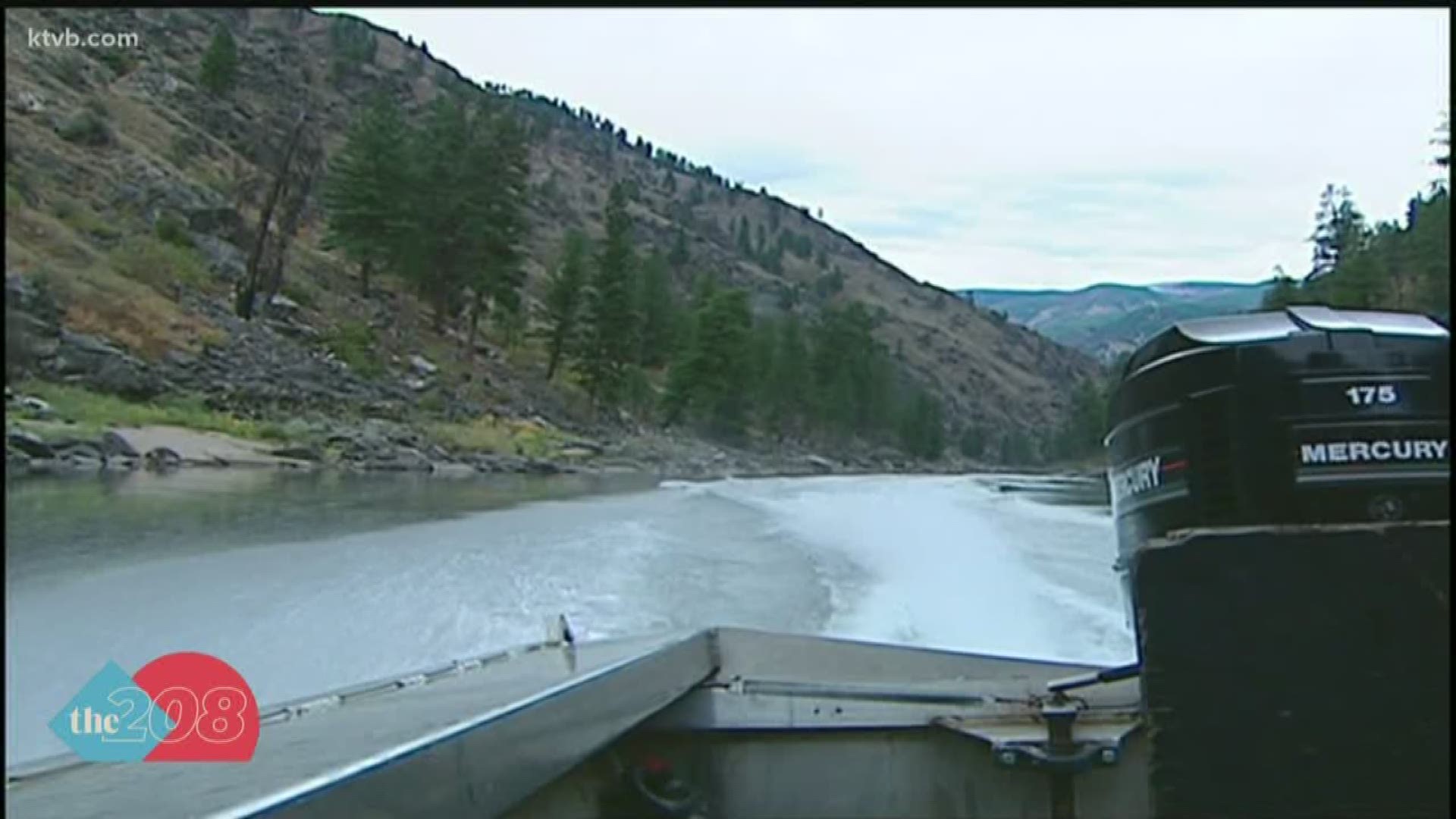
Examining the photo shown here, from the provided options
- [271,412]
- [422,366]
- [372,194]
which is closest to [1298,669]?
[271,412]

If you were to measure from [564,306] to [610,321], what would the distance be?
143cm

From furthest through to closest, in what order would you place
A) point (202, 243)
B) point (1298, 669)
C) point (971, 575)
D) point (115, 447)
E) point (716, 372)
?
1. point (716, 372)
2. point (202, 243)
3. point (115, 447)
4. point (971, 575)
5. point (1298, 669)

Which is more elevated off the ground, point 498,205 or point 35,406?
point 498,205

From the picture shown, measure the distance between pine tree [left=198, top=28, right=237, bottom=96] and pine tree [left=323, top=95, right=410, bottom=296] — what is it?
7.06 m

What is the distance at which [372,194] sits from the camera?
33.6 m

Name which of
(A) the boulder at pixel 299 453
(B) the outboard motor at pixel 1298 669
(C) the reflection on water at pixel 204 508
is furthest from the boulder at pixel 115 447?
(B) the outboard motor at pixel 1298 669

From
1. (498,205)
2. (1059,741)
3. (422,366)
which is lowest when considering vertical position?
(1059,741)

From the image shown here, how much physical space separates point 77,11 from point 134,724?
99.9ft

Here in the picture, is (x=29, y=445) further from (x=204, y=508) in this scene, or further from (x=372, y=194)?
(x=372, y=194)

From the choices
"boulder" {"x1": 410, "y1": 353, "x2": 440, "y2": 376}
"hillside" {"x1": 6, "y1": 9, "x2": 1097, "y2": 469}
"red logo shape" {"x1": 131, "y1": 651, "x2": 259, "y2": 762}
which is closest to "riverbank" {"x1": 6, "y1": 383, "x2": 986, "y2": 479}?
"hillside" {"x1": 6, "y1": 9, "x2": 1097, "y2": 469}

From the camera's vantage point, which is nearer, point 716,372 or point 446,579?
point 446,579

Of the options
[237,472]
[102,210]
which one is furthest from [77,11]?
[237,472]

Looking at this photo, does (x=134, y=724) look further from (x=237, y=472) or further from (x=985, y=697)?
(x=237, y=472)

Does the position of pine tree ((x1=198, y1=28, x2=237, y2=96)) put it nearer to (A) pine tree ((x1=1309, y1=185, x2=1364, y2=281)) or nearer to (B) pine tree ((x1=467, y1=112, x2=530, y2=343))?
(B) pine tree ((x1=467, y1=112, x2=530, y2=343))
